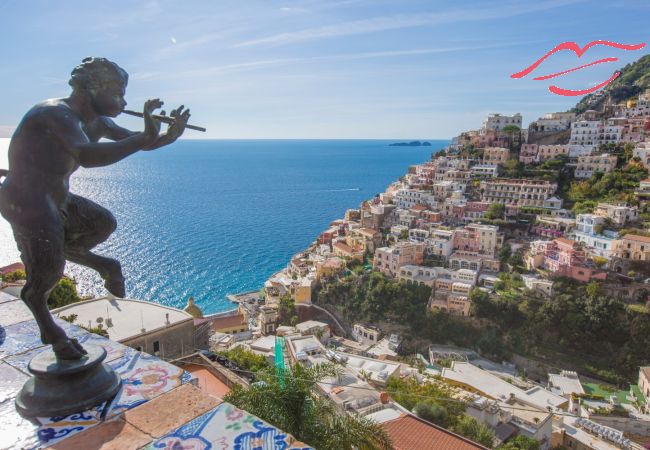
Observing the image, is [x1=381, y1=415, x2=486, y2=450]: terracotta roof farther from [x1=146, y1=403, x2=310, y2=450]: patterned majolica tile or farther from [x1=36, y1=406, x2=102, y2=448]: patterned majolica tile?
[x1=36, y1=406, x2=102, y2=448]: patterned majolica tile

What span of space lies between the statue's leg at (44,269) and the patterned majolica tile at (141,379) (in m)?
0.29

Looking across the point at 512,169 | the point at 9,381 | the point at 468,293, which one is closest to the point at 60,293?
the point at 9,381

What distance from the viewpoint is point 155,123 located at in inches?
84.9

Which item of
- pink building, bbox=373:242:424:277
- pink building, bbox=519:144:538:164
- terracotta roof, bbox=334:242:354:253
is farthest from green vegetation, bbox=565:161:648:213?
terracotta roof, bbox=334:242:354:253

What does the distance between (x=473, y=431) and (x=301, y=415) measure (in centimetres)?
973

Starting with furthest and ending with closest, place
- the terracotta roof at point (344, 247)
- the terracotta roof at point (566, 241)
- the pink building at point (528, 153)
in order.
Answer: the pink building at point (528, 153) → the terracotta roof at point (344, 247) → the terracotta roof at point (566, 241)

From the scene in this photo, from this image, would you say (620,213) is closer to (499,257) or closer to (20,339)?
(499,257)

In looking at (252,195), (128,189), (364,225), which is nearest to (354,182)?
(252,195)

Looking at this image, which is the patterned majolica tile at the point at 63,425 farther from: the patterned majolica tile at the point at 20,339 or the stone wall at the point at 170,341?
the stone wall at the point at 170,341

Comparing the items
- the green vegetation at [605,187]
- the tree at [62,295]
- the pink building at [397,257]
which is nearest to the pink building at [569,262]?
the green vegetation at [605,187]

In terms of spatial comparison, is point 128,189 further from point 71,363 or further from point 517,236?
point 71,363

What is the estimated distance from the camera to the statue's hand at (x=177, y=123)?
7.80 ft

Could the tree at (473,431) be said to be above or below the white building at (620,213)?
below

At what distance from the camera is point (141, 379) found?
93.2 inches
